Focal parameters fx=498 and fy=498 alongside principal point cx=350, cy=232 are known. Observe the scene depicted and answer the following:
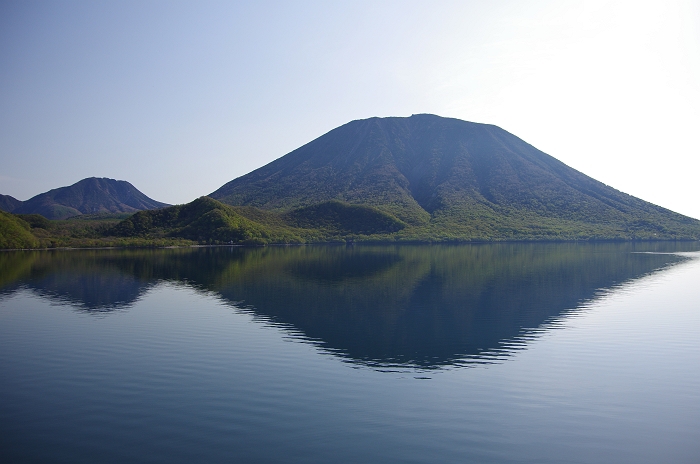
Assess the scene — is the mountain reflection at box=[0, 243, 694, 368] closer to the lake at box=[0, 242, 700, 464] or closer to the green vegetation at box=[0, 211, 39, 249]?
the lake at box=[0, 242, 700, 464]

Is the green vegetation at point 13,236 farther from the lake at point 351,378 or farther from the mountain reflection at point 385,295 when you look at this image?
the lake at point 351,378

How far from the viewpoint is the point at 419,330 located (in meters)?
27.2

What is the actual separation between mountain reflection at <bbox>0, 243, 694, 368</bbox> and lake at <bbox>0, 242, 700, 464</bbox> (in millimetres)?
234

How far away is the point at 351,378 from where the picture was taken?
1862cm

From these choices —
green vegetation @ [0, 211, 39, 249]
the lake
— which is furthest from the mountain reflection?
green vegetation @ [0, 211, 39, 249]

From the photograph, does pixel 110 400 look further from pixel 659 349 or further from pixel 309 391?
pixel 659 349

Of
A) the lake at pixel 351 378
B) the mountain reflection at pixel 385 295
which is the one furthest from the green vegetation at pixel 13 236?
the lake at pixel 351 378

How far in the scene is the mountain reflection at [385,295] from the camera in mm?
24688

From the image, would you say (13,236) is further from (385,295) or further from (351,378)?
(351,378)

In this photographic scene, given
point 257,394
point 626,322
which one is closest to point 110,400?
point 257,394

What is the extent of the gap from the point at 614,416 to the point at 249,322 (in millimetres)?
20065

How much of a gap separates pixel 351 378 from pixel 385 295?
22403 mm

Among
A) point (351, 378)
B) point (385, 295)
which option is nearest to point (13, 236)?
point (385, 295)

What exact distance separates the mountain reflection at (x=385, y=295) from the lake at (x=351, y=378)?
0.23 meters
